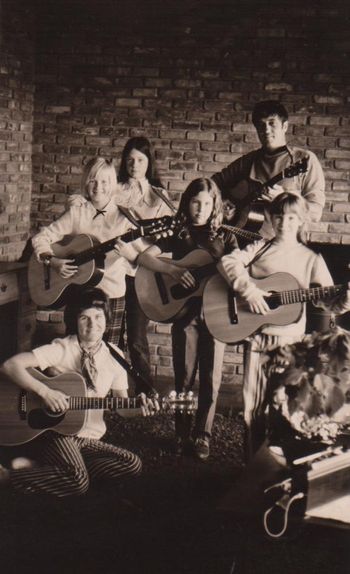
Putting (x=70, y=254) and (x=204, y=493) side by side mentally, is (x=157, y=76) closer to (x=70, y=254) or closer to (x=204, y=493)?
(x=70, y=254)

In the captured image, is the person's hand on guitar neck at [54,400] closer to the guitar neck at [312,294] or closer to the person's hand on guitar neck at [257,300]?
the person's hand on guitar neck at [257,300]

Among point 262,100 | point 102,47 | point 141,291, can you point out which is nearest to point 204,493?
point 141,291

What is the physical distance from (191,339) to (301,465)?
1.16m

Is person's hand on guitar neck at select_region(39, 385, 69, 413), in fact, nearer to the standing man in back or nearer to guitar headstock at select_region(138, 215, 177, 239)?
guitar headstock at select_region(138, 215, 177, 239)

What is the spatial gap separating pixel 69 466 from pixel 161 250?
121cm

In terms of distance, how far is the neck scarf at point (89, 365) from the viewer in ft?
12.1

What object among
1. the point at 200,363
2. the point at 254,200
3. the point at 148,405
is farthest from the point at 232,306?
the point at 148,405

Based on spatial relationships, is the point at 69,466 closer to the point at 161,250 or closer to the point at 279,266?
the point at 161,250

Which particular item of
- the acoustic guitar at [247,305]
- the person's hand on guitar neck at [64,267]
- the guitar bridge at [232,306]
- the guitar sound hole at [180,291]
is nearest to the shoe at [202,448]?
the acoustic guitar at [247,305]

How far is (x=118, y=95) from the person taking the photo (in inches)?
157

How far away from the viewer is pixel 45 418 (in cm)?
362

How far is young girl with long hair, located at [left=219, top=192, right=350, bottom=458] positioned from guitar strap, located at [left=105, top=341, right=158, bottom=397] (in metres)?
0.66

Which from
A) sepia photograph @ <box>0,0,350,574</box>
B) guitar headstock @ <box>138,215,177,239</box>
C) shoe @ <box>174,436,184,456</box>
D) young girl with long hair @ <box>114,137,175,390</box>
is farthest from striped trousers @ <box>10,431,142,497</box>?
guitar headstock @ <box>138,215,177,239</box>

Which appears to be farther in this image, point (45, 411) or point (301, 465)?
point (45, 411)
